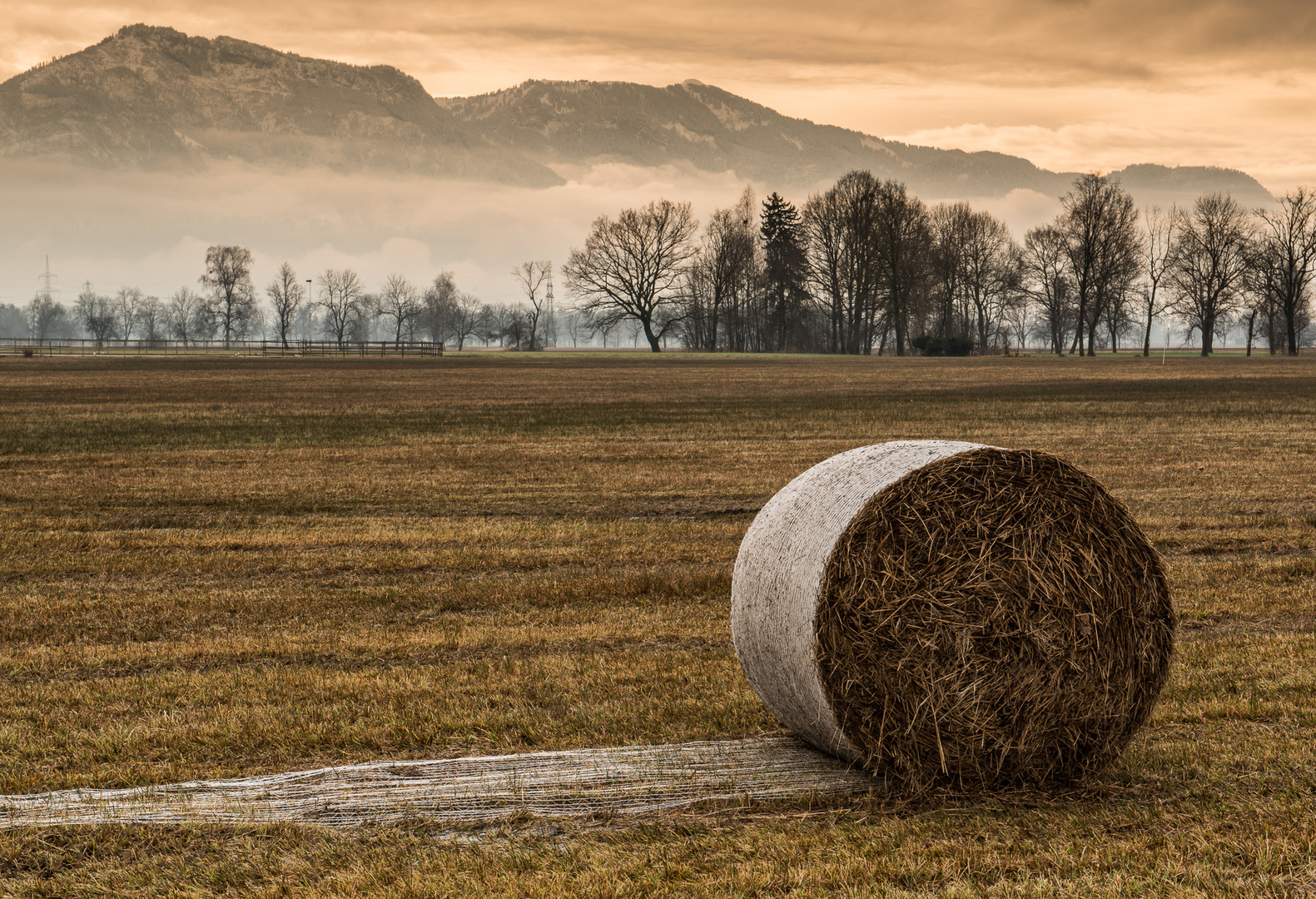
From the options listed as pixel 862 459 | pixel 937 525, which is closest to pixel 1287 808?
pixel 937 525

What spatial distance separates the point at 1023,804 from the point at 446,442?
767 inches

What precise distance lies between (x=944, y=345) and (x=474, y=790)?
9713cm

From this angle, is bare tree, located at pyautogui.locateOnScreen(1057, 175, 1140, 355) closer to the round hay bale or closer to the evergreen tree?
the evergreen tree

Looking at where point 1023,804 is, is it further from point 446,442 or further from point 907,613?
point 446,442

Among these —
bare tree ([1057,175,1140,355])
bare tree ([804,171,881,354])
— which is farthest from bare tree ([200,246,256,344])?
bare tree ([1057,175,1140,355])

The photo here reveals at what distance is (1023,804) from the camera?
5648 mm

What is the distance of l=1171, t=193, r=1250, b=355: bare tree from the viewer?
105938 millimetres

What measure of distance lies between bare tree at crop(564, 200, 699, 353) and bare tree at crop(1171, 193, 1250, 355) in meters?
47.9

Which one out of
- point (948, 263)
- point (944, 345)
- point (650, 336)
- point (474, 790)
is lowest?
point (474, 790)

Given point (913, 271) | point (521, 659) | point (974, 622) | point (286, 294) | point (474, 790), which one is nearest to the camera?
point (974, 622)

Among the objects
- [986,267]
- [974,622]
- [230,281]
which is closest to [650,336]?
[986,267]

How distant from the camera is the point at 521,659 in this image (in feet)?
27.6

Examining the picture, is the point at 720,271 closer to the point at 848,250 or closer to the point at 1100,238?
the point at 848,250

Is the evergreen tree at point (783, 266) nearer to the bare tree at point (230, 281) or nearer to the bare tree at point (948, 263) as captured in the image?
the bare tree at point (948, 263)
